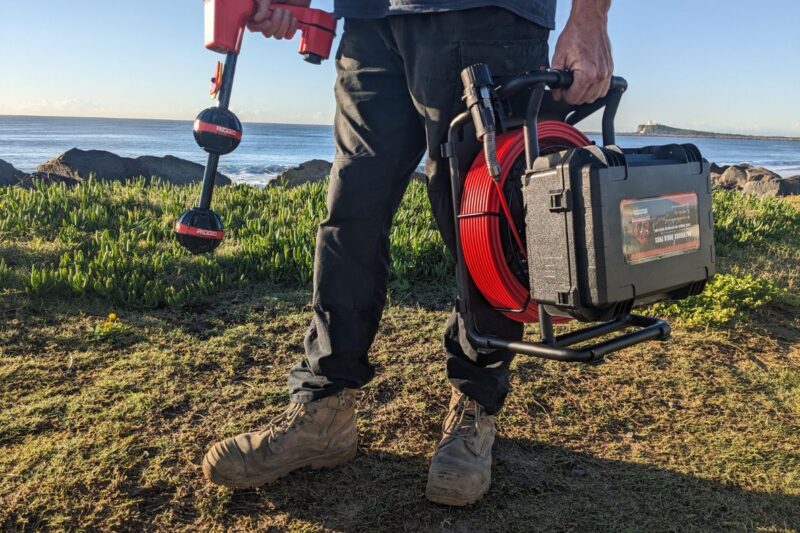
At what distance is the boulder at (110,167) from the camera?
37.2 ft

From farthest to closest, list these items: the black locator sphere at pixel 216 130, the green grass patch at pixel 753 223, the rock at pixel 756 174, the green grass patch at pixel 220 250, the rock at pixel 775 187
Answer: the rock at pixel 756 174, the rock at pixel 775 187, the green grass patch at pixel 753 223, the green grass patch at pixel 220 250, the black locator sphere at pixel 216 130

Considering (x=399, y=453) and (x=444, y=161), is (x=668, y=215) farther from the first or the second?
(x=399, y=453)

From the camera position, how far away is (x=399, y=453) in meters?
2.27

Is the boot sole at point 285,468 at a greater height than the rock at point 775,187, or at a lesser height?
lesser

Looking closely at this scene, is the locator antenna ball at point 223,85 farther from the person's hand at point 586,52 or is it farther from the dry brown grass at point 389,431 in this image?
the person's hand at point 586,52

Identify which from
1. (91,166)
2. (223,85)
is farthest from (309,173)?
(223,85)

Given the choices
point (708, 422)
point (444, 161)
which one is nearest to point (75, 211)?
point (444, 161)

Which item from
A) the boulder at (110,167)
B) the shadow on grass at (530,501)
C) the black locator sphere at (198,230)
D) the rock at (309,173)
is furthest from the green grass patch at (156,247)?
the boulder at (110,167)

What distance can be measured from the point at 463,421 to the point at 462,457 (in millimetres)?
176

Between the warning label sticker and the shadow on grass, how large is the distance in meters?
0.85

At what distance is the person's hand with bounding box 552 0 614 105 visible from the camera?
1.78 m

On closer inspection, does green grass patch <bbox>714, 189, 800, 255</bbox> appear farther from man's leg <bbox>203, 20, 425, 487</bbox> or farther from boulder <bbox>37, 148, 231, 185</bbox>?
boulder <bbox>37, 148, 231, 185</bbox>

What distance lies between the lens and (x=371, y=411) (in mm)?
2545

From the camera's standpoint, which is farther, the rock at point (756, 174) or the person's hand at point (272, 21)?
the rock at point (756, 174)
